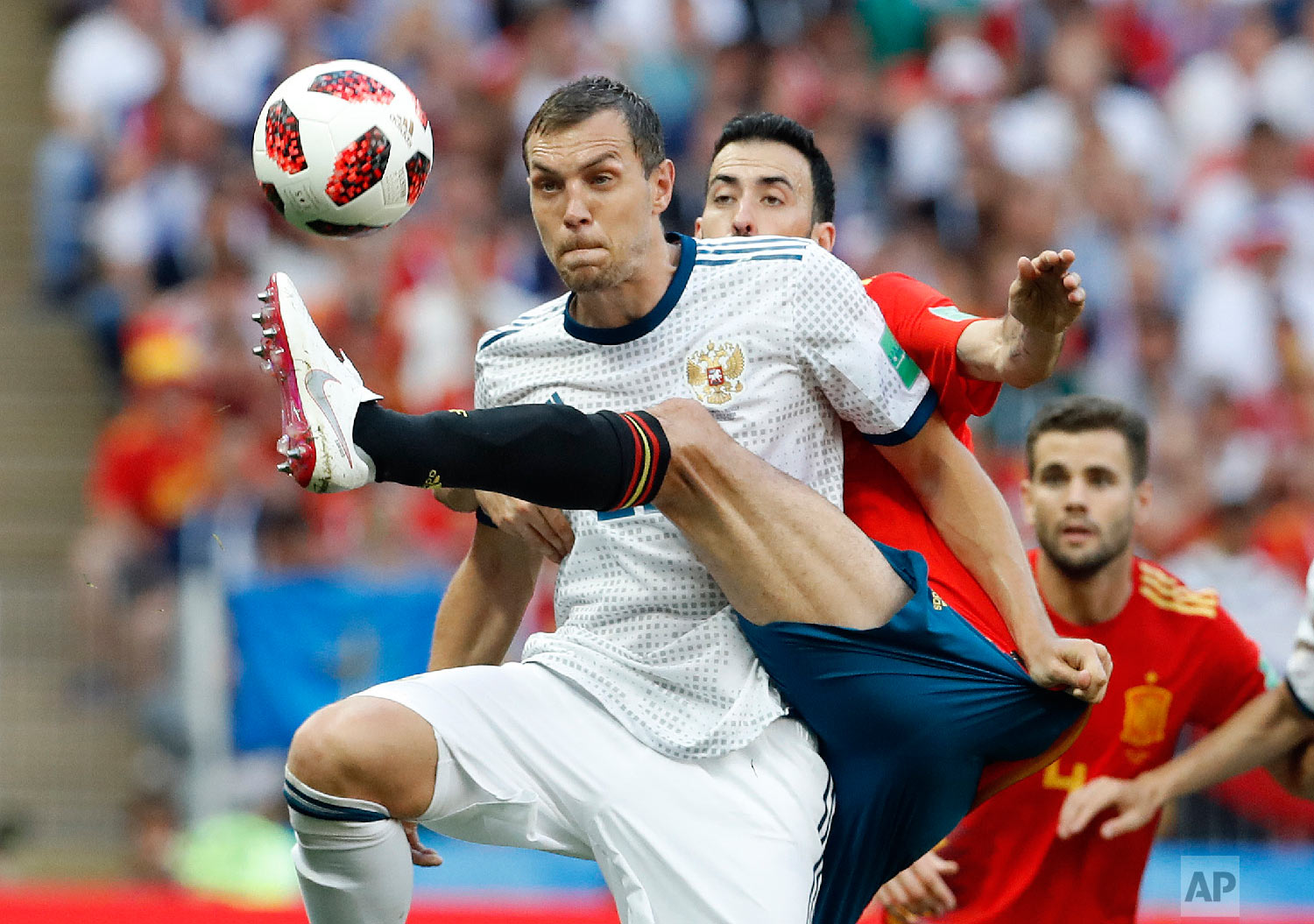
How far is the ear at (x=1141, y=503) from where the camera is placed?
5.08 meters

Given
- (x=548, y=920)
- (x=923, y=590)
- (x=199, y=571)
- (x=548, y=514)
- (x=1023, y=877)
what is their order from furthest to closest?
(x=199, y=571) → (x=548, y=920) → (x=1023, y=877) → (x=548, y=514) → (x=923, y=590)

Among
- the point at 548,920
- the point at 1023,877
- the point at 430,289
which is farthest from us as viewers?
the point at 430,289

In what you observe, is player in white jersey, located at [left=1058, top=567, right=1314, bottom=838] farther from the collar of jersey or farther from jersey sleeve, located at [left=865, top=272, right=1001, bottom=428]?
the collar of jersey

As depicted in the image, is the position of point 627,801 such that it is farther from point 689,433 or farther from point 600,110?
point 600,110

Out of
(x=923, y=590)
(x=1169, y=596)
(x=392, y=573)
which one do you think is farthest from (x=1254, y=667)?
(x=392, y=573)

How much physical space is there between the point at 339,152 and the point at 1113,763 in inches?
106

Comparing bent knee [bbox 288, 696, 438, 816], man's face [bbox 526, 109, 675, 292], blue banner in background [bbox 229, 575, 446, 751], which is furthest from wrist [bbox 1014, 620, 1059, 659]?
blue banner in background [bbox 229, 575, 446, 751]

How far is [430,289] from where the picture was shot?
9.25 m

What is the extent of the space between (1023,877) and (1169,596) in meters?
0.91

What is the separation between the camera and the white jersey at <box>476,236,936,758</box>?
4.02m

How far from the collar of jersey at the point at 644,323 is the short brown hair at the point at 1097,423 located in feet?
4.78

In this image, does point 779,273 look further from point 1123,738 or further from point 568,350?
point 1123,738

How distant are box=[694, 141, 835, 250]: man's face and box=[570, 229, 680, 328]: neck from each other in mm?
853

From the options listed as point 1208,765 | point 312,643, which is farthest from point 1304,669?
point 312,643
